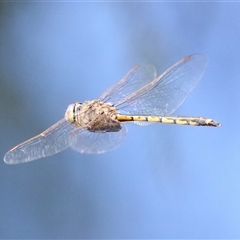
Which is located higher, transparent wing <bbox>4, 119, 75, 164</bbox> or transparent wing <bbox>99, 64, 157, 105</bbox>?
transparent wing <bbox>99, 64, 157, 105</bbox>

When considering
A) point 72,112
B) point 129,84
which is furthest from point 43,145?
point 129,84

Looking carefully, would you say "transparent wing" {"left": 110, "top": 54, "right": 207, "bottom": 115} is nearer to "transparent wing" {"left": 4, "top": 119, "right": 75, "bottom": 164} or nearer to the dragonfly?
the dragonfly

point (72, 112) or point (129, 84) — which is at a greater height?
point (129, 84)

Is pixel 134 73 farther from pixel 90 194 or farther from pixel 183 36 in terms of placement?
pixel 90 194

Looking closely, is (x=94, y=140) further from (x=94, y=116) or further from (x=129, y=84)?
(x=129, y=84)

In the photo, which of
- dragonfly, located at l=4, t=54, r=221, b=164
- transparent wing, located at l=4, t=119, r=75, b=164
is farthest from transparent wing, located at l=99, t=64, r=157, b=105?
A: transparent wing, located at l=4, t=119, r=75, b=164

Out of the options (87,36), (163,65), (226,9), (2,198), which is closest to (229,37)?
(226,9)
